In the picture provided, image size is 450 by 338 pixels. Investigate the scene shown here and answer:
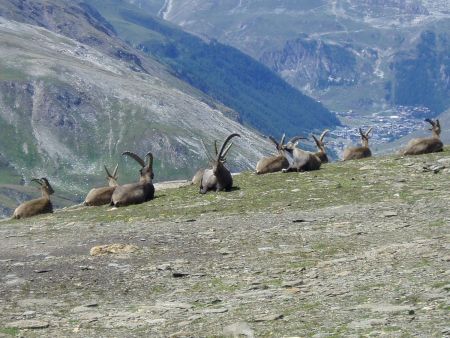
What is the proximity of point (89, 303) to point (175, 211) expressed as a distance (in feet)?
40.9

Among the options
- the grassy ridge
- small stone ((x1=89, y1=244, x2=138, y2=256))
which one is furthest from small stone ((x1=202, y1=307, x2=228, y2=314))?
the grassy ridge

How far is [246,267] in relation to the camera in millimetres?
18797

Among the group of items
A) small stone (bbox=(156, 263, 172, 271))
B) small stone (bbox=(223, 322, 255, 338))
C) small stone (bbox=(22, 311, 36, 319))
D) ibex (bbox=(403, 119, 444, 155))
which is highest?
ibex (bbox=(403, 119, 444, 155))

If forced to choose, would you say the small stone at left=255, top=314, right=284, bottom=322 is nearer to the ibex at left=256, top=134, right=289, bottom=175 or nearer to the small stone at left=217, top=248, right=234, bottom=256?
the small stone at left=217, top=248, right=234, bottom=256

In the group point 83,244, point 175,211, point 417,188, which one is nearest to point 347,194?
point 417,188

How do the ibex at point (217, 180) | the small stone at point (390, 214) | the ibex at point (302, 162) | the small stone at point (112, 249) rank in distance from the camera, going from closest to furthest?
the small stone at point (112, 249) < the small stone at point (390, 214) < the ibex at point (217, 180) < the ibex at point (302, 162)

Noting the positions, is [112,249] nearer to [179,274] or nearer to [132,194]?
[179,274]

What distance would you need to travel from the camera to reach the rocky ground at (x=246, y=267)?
46.2 ft

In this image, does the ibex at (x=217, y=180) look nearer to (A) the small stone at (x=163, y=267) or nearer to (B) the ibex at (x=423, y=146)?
(B) the ibex at (x=423, y=146)

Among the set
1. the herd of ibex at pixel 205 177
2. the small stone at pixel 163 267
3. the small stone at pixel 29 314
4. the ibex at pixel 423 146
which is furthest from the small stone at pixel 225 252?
the ibex at pixel 423 146

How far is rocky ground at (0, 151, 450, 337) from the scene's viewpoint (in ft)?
46.2

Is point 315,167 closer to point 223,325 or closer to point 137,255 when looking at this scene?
point 137,255

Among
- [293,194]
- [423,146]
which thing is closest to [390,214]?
[293,194]

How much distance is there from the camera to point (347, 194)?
93.9ft
